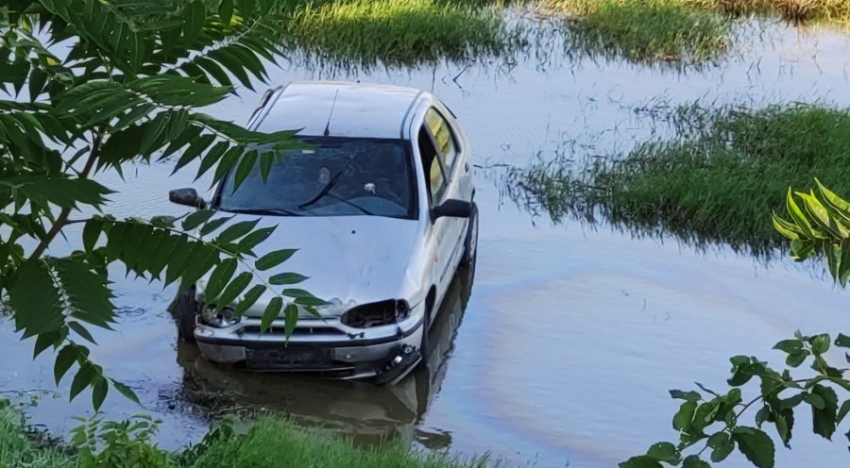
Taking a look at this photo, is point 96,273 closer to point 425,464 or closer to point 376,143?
point 425,464

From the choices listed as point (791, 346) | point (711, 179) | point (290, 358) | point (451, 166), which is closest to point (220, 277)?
point (791, 346)

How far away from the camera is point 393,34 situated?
18875mm

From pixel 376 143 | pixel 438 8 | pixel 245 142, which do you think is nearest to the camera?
pixel 245 142

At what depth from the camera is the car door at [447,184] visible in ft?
32.8

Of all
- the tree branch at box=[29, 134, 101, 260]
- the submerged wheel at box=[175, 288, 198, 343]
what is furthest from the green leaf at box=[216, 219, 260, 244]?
the submerged wheel at box=[175, 288, 198, 343]

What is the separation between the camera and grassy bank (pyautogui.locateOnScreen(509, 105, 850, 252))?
42.8 ft

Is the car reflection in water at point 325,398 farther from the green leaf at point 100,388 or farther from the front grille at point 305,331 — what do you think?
the green leaf at point 100,388

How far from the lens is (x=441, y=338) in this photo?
10.1 meters

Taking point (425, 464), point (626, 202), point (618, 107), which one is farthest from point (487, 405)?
point (618, 107)

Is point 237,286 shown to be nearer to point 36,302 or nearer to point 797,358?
point 36,302

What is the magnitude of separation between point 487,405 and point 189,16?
6.71 m

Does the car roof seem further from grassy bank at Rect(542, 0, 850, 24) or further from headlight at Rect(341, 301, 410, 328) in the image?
grassy bank at Rect(542, 0, 850, 24)

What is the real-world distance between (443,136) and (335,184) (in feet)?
5.03

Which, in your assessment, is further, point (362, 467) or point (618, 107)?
point (618, 107)
